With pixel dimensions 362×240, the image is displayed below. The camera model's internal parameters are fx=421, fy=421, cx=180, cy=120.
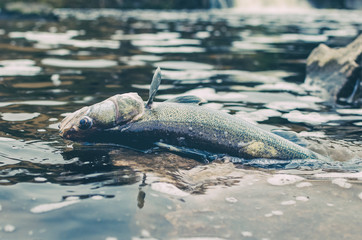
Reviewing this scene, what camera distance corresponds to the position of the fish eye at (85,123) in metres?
4.38

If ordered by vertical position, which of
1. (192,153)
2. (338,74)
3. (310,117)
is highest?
(338,74)

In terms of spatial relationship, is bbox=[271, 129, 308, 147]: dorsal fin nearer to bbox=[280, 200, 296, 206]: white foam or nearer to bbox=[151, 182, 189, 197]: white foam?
bbox=[280, 200, 296, 206]: white foam

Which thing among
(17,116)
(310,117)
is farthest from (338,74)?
(17,116)

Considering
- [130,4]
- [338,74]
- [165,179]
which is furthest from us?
[130,4]

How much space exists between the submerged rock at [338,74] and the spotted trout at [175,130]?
413 centimetres

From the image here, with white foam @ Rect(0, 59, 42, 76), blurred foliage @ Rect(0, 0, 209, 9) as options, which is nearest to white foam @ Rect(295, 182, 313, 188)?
white foam @ Rect(0, 59, 42, 76)

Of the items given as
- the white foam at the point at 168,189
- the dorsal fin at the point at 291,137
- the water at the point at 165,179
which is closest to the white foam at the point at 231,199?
the water at the point at 165,179

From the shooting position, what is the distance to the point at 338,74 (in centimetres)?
870

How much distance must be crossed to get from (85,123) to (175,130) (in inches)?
37.1

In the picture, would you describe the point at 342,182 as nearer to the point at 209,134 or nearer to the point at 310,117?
the point at 209,134

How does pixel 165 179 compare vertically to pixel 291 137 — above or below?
below

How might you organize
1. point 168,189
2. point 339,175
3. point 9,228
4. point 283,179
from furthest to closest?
point 339,175
point 283,179
point 168,189
point 9,228

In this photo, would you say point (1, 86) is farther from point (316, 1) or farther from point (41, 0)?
point (316, 1)

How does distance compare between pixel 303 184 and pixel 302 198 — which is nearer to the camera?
pixel 302 198
